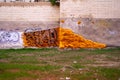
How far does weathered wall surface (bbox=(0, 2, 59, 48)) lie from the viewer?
80.2 ft

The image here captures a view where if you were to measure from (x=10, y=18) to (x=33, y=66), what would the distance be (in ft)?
29.7

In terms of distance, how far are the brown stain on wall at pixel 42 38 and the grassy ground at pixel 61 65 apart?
3.82ft

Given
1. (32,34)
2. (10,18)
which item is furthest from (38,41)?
(10,18)

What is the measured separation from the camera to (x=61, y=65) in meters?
16.8

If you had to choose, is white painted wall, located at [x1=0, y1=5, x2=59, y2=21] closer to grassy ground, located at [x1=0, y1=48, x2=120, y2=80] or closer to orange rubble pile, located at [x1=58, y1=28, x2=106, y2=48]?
orange rubble pile, located at [x1=58, y1=28, x2=106, y2=48]

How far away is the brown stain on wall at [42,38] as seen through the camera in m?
24.3

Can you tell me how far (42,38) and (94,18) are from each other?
152 inches

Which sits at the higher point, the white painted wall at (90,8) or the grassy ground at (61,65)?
Result: the white painted wall at (90,8)

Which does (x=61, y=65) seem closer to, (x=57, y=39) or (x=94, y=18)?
(x=57, y=39)

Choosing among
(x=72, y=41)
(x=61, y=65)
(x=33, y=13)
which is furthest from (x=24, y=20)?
(x=61, y=65)

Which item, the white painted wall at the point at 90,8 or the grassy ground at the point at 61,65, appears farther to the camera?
the white painted wall at the point at 90,8

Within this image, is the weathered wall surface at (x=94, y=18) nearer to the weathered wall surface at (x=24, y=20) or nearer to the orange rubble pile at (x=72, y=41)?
the orange rubble pile at (x=72, y=41)

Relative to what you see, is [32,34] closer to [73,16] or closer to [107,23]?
[73,16]

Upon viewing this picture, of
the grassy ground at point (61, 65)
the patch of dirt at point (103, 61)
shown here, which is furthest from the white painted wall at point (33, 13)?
the patch of dirt at point (103, 61)
